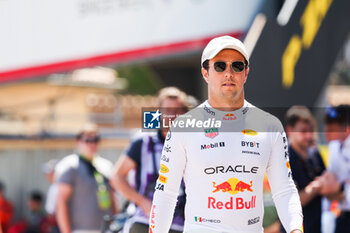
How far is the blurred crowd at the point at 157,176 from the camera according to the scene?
13.2 feet

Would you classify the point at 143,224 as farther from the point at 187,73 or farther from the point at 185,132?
the point at 187,73

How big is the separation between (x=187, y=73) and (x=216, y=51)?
866 cm

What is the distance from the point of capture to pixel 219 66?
2.73m

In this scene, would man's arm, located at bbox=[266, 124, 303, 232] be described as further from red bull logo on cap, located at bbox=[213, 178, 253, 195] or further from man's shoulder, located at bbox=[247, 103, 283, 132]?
red bull logo on cap, located at bbox=[213, 178, 253, 195]

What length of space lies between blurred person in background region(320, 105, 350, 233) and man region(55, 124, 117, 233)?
235cm

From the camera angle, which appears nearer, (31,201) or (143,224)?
(143,224)

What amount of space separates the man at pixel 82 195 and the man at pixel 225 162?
3.13 m

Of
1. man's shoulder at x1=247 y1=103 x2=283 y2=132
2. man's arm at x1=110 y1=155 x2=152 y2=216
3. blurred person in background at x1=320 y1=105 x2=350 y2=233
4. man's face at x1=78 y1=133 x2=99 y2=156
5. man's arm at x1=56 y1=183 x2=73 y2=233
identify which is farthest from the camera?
man's face at x1=78 y1=133 x2=99 y2=156

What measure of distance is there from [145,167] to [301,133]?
131 centimetres

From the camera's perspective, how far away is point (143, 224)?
12.5 ft

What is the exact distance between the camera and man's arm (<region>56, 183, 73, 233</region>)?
18.4ft

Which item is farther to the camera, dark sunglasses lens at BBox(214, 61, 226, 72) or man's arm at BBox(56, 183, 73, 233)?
man's arm at BBox(56, 183, 73, 233)

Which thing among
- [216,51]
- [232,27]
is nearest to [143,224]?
[216,51]

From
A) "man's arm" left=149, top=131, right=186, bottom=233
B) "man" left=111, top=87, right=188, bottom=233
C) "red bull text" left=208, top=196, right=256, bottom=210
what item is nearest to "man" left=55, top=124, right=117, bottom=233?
"man" left=111, top=87, right=188, bottom=233
